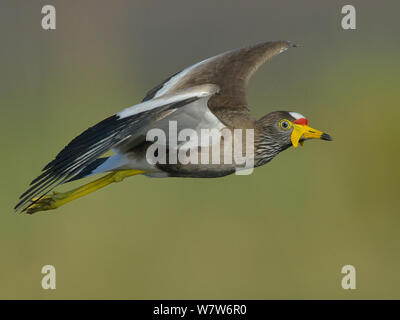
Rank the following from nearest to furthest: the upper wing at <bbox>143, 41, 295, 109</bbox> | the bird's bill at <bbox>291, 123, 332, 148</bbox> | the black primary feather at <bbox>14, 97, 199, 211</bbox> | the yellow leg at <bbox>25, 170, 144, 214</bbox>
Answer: the black primary feather at <bbox>14, 97, 199, 211</bbox>
the bird's bill at <bbox>291, 123, 332, 148</bbox>
the yellow leg at <bbox>25, 170, 144, 214</bbox>
the upper wing at <bbox>143, 41, 295, 109</bbox>

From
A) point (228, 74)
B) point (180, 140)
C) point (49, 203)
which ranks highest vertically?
point (228, 74)

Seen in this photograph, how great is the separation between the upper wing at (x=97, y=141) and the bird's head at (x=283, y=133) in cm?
84

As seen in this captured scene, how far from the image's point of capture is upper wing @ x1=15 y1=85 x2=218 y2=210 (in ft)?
15.2

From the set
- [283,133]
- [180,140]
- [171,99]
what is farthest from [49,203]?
[283,133]

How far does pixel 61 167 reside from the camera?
469cm

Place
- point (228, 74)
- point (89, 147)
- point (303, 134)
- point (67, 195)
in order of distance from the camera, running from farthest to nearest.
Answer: point (228, 74), point (67, 195), point (303, 134), point (89, 147)

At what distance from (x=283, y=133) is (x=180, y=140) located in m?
0.82

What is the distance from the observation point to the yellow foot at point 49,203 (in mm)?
5863

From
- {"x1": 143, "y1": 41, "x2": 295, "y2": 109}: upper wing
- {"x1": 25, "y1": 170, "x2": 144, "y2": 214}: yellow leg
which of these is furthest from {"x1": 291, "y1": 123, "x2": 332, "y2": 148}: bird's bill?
{"x1": 25, "y1": 170, "x2": 144, "y2": 214}: yellow leg

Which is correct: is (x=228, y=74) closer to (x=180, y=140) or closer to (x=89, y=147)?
(x=180, y=140)

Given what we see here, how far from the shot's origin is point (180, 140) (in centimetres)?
540

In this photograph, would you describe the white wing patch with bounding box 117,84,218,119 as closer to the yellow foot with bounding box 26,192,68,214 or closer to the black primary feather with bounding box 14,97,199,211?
the black primary feather with bounding box 14,97,199,211

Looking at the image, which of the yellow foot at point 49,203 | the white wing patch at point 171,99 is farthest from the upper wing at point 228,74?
the yellow foot at point 49,203

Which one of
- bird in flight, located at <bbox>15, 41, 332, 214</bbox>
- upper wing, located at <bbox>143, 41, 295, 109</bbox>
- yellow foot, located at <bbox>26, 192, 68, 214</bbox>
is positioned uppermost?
upper wing, located at <bbox>143, 41, 295, 109</bbox>
